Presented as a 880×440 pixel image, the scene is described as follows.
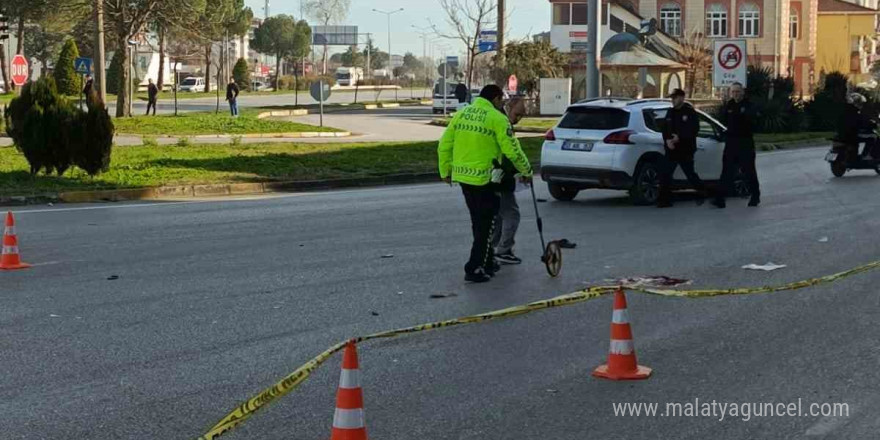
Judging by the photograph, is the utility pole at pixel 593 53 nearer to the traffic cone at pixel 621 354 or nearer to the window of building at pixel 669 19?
the traffic cone at pixel 621 354

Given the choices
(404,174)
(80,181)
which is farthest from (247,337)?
(404,174)

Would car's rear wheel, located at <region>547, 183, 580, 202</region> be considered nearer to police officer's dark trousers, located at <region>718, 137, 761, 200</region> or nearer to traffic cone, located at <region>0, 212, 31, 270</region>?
police officer's dark trousers, located at <region>718, 137, 761, 200</region>

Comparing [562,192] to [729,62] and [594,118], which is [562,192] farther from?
[729,62]

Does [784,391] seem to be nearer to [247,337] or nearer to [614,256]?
[247,337]

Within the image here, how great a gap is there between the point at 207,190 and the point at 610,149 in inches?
278

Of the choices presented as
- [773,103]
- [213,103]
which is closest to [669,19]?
[213,103]

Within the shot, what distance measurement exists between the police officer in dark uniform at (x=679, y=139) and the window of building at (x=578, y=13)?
2378 inches

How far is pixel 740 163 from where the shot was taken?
1789 centimetres

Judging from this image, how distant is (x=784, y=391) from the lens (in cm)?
703

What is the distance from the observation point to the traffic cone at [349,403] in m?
5.13

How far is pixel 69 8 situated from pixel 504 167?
37915 millimetres

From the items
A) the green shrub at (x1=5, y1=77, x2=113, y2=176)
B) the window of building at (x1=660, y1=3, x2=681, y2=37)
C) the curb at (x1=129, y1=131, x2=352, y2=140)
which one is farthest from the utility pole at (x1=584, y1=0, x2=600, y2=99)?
the window of building at (x1=660, y1=3, x2=681, y2=37)

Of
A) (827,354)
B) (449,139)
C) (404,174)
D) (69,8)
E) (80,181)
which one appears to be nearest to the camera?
(827,354)

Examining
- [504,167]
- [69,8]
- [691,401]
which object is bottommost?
[691,401]
